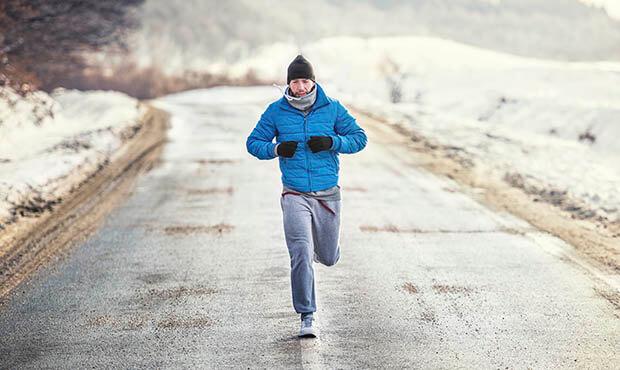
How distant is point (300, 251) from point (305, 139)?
30.5 inches

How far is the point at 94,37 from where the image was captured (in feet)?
89.0

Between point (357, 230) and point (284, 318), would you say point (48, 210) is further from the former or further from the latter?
point (284, 318)

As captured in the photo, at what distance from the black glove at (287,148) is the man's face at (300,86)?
1.15 ft

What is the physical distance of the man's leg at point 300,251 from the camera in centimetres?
511

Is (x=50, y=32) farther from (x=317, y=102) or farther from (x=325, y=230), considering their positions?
(x=325, y=230)

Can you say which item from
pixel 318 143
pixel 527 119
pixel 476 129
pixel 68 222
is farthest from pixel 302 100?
pixel 527 119

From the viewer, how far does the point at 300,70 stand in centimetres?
510

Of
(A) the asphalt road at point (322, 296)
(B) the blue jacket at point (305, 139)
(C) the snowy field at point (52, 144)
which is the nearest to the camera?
(A) the asphalt road at point (322, 296)

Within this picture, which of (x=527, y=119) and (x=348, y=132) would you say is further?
(x=527, y=119)

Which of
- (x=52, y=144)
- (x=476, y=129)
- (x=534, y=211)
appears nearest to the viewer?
(x=534, y=211)

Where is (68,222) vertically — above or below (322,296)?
below

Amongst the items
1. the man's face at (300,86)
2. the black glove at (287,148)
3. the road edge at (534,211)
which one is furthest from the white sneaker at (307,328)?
the road edge at (534,211)

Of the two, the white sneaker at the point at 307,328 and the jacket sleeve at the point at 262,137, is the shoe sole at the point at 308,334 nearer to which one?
the white sneaker at the point at 307,328

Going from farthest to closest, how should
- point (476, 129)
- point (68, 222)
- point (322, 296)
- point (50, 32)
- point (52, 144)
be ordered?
point (50, 32) → point (476, 129) → point (52, 144) → point (68, 222) → point (322, 296)
